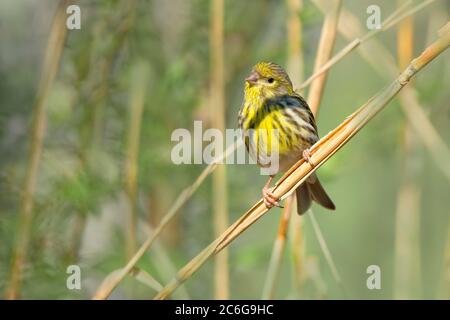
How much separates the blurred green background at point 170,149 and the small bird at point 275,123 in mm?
289

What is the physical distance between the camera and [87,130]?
249cm

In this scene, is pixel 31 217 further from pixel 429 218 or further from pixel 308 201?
pixel 429 218

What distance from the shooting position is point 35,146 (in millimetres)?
2162

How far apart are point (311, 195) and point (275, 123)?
0.75 ft

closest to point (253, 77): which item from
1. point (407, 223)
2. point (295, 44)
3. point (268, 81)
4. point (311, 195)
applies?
point (268, 81)

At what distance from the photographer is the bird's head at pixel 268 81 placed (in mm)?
2021

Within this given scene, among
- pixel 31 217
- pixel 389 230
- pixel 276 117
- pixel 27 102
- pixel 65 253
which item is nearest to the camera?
pixel 276 117

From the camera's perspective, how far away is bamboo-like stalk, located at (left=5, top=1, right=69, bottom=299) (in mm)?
2117

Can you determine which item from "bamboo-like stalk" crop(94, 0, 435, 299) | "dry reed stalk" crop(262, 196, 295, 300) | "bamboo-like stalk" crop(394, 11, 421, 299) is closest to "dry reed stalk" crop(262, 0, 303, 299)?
"dry reed stalk" crop(262, 196, 295, 300)

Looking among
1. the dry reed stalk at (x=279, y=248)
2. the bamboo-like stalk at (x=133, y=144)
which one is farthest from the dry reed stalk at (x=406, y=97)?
the bamboo-like stalk at (x=133, y=144)

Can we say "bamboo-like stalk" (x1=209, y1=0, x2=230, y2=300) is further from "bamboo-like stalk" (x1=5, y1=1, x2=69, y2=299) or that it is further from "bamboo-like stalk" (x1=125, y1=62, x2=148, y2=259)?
"bamboo-like stalk" (x1=5, y1=1, x2=69, y2=299)

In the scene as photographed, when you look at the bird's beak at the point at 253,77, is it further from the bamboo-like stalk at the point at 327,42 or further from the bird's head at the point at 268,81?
the bamboo-like stalk at the point at 327,42

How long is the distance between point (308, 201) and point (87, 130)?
801mm

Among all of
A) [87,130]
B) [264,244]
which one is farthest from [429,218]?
[87,130]
